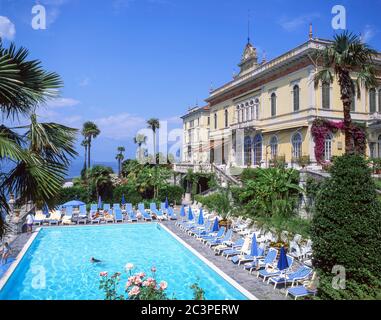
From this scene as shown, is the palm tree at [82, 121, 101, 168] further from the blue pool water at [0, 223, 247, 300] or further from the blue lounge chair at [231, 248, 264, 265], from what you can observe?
the blue lounge chair at [231, 248, 264, 265]

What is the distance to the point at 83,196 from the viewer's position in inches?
1094

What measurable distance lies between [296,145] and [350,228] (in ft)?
67.1

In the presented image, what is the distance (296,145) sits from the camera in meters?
27.2

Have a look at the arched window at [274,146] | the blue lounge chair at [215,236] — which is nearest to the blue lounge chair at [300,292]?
the blue lounge chair at [215,236]

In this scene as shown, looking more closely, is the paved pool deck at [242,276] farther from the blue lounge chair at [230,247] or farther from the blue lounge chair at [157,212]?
the blue lounge chair at [157,212]

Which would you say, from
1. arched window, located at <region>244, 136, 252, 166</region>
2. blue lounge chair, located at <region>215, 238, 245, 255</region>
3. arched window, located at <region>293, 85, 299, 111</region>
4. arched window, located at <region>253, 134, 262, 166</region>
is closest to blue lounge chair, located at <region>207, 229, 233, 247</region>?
blue lounge chair, located at <region>215, 238, 245, 255</region>

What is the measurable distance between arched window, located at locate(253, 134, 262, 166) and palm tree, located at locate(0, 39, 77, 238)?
91.2 feet

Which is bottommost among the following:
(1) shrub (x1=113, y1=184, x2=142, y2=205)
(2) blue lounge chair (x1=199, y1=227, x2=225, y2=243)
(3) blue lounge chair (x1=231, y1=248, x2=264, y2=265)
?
(3) blue lounge chair (x1=231, y1=248, x2=264, y2=265)

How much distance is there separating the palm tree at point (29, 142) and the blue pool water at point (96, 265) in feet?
14.3

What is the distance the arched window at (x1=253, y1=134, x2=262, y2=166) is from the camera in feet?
106

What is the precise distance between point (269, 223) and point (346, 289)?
6784 mm

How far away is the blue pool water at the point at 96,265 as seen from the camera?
10.4 meters
